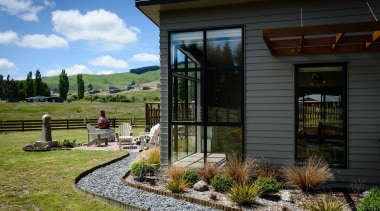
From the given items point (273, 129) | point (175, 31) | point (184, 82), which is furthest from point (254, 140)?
point (175, 31)

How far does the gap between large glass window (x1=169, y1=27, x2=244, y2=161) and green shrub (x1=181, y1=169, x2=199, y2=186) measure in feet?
2.30

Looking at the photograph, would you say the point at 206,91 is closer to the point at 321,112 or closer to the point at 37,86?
the point at 321,112

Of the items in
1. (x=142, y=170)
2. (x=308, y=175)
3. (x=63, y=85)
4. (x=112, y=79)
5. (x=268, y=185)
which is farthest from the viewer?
(x=112, y=79)

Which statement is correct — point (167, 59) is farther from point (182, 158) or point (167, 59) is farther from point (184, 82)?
point (182, 158)

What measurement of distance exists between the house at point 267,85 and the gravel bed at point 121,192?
1.26 m

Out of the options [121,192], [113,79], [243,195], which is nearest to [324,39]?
[243,195]

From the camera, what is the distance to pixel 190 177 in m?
6.19

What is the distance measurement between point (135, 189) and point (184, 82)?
2605 mm

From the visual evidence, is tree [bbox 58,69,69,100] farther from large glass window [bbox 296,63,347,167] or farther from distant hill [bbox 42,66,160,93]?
large glass window [bbox 296,63,347,167]

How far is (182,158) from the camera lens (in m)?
7.16

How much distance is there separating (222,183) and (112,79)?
156814 mm

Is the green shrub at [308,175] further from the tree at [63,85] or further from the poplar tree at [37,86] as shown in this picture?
the tree at [63,85]

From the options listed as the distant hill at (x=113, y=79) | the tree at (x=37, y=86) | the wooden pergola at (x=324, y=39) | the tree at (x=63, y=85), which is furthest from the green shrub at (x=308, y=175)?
the distant hill at (x=113, y=79)

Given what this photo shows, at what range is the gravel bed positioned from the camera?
5159 millimetres
